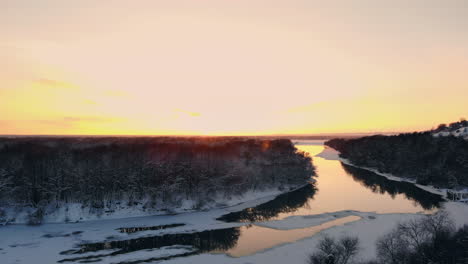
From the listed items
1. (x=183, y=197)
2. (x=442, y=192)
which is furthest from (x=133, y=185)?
(x=442, y=192)

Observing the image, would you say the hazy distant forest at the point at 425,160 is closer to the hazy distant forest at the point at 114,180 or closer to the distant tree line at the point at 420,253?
the hazy distant forest at the point at 114,180

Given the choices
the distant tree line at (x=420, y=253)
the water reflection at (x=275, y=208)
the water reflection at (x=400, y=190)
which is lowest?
the water reflection at (x=400, y=190)

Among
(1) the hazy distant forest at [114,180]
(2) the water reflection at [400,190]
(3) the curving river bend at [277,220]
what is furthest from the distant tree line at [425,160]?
(1) the hazy distant forest at [114,180]

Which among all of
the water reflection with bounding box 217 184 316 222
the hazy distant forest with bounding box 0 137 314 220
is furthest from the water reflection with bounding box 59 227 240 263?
the hazy distant forest with bounding box 0 137 314 220

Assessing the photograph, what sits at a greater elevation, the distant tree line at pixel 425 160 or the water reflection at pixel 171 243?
the distant tree line at pixel 425 160

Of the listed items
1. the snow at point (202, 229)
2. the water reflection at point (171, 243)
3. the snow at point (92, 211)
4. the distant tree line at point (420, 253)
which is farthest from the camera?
the snow at point (92, 211)

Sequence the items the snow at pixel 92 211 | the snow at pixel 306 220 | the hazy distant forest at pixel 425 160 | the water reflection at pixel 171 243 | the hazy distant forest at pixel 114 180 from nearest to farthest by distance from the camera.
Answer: the water reflection at pixel 171 243, the snow at pixel 306 220, the snow at pixel 92 211, the hazy distant forest at pixel 114 180, the hazy distant forest at pixel 425 160

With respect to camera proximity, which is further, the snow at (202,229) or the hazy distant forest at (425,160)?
the hazy distant forest at (425,160)

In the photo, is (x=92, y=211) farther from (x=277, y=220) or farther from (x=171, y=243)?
(x=277, y=220)

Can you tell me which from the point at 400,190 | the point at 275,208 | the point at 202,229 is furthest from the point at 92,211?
the point at 400,190
